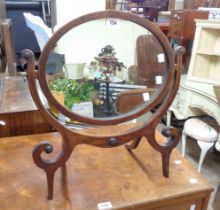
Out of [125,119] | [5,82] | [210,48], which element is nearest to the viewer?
[125,119]

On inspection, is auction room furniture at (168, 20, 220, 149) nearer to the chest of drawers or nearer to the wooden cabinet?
the wooden cabinet

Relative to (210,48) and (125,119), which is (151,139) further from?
(210,48)

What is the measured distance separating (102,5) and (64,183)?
1875 millimetres

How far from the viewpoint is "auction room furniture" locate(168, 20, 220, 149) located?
1878mm

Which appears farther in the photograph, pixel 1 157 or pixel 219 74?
pixel 219 74

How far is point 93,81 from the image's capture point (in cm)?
90

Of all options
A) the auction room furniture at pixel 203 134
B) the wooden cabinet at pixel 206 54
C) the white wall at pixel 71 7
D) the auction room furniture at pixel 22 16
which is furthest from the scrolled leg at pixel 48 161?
the auction room furniture at pixel 22 16

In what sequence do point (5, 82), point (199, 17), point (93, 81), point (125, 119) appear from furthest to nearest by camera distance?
point (199, 17) < point (5, 82) < point (93, 81) < point (125, 119)

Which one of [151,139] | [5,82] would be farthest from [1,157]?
[5,82]

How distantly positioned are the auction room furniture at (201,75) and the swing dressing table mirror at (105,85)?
1037mm

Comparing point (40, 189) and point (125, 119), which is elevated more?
point (125, 119)

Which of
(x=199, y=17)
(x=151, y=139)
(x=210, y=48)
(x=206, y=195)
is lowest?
(x=206, y=195)

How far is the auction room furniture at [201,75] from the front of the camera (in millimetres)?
1878

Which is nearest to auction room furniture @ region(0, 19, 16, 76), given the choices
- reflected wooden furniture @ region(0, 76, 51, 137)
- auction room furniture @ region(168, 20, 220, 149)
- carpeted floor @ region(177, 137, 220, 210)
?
reflected wooden furniture @ region(0, 76, 51, 137)
